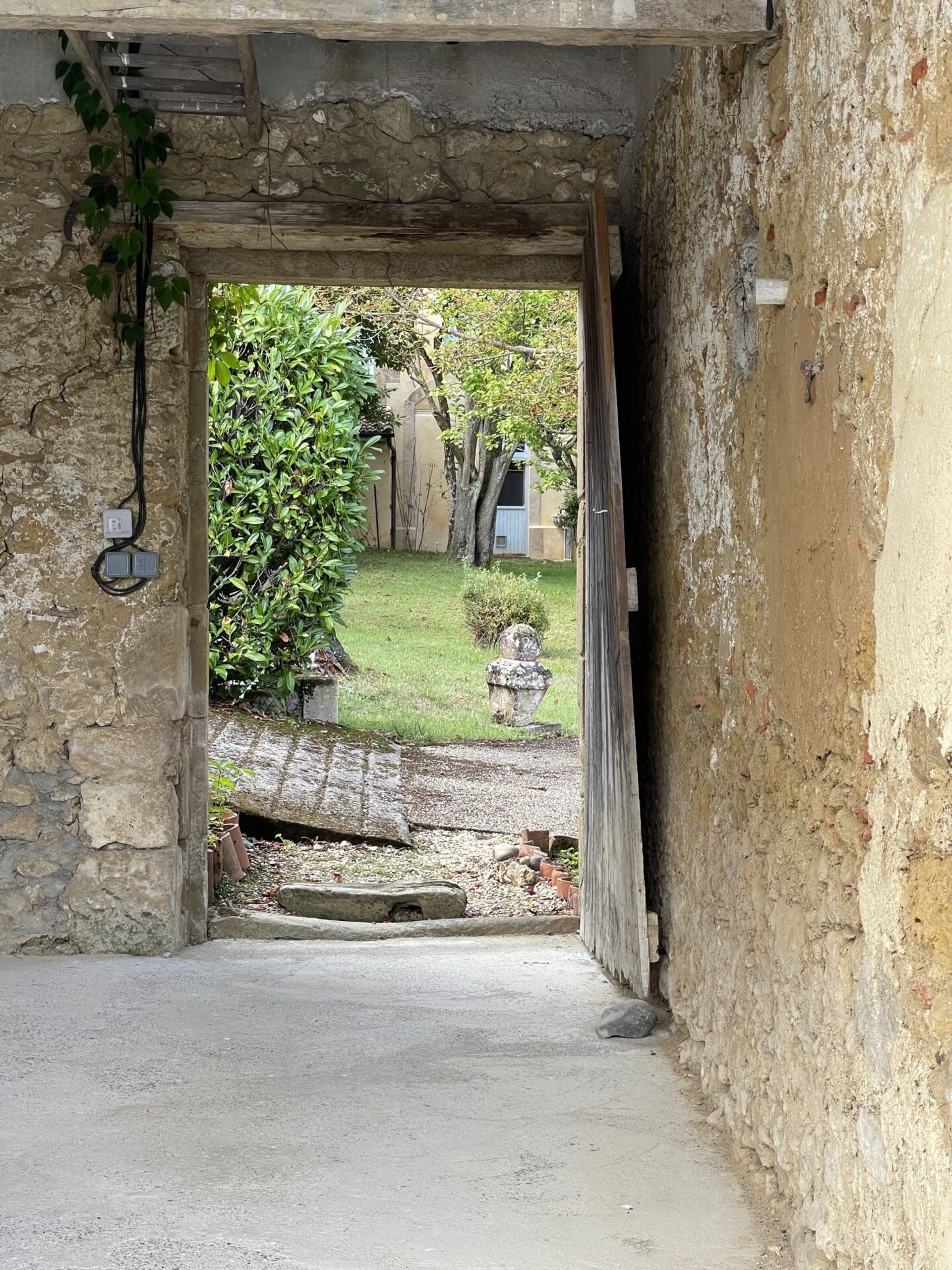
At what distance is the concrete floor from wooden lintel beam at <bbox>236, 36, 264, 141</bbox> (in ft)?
9.57

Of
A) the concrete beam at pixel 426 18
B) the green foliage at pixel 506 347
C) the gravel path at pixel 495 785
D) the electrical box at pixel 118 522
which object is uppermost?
the green foliage at pixel 506 347

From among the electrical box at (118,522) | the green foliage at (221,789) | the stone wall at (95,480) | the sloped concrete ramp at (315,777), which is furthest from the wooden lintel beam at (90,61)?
the sloped concrete ramp at (315,777)

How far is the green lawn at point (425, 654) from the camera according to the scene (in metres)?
11.5

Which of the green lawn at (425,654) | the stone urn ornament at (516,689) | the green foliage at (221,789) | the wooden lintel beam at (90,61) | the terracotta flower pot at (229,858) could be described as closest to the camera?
the wooden lintel beam at (90,61)

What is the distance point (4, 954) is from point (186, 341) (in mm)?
2317

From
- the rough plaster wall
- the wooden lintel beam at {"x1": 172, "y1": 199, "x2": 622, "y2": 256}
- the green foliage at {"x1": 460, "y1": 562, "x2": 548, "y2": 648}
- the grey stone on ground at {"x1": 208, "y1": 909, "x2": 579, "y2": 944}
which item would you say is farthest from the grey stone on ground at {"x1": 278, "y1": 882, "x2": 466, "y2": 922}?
the green foliage at {"x1": 460, "y1": 562, "x2": 548, "y2": 648}

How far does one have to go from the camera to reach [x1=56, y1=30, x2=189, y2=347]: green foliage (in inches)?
168

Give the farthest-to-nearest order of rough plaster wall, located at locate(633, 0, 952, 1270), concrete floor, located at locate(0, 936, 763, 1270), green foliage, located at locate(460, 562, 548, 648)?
green foliage, located at locate(460, 562, 548, 648)
concrete floor, located at locate(0, 936, 763, 1270)
rough plaster wall, located at locate(633, 0, 952, 1270)

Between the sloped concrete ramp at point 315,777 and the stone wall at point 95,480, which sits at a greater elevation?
the stone wall at point 95,480

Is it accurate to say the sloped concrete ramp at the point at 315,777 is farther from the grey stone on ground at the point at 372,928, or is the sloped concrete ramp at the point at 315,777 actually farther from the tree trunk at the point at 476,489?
the tree trunk at the point at 476,489

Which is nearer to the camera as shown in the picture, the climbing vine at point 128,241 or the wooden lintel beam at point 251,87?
the wooden lintel beam at point 251,87

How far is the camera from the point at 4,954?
179 inches

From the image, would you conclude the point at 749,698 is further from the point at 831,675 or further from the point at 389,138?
the point at 389,138

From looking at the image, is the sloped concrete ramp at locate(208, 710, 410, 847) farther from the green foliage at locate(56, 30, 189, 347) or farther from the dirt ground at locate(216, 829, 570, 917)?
the green foliage at locate(56, 30, 189, 347)
